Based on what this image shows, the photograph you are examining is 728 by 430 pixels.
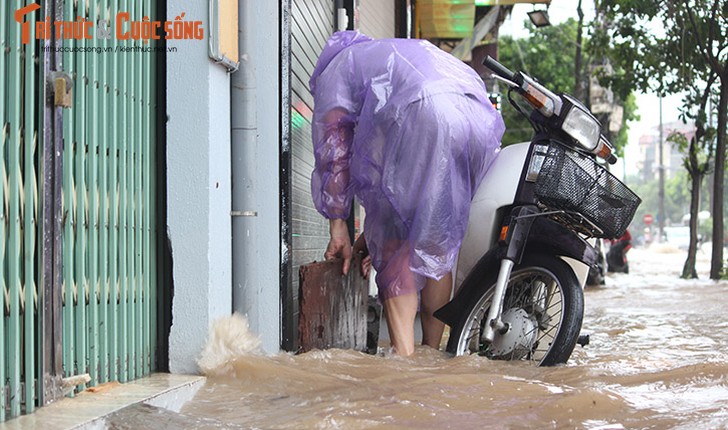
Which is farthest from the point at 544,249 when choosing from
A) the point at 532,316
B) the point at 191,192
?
the point at 191,192

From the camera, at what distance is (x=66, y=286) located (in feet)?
9.25

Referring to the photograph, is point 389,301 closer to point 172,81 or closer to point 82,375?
point 172,81

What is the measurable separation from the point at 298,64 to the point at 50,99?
2374 millimetres

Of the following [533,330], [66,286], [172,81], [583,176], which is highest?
[172,81]

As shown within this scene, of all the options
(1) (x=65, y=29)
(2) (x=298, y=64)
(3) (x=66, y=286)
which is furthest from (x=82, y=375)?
(2) (x=298, y=64)

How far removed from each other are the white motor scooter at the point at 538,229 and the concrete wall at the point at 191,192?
1160 millimetres

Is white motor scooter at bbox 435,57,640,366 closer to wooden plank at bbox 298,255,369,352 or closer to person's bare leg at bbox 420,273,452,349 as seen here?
person's bare leg at bbox 420,273,452,349

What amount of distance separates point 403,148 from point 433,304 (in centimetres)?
94

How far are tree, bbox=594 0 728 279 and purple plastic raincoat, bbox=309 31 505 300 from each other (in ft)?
35.0

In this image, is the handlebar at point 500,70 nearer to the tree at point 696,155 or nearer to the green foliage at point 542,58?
the tree at point 696,155

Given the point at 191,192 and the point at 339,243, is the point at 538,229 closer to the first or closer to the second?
the point at 339,243

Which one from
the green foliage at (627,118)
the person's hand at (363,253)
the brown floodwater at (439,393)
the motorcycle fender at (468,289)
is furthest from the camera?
the green foliage at (627,118)

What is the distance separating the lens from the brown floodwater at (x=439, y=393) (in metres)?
2.76

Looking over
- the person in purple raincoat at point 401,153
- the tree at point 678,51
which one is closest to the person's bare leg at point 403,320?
the person in purple raincoat at point 401,153
